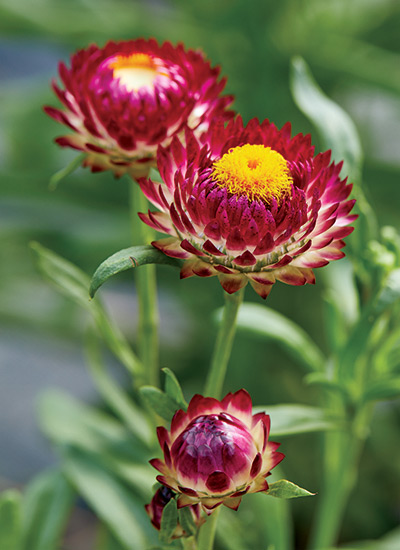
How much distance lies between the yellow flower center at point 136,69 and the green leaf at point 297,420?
257mm

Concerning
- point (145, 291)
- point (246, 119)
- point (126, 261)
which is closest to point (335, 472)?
point (145, 291)

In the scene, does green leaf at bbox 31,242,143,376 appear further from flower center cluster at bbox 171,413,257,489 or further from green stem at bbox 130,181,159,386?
flower center cluster at bbox 171,413,257,489

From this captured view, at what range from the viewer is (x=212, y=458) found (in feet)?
1.28

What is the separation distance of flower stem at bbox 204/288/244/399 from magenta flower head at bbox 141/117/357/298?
33 mm

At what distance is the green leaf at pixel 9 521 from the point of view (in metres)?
0.65

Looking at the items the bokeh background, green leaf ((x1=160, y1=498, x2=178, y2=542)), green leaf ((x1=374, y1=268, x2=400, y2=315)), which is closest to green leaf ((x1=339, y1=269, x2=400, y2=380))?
green leaf ((x1=374, y1=268, x2=400, y2=315))

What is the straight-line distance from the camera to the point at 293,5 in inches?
47.9

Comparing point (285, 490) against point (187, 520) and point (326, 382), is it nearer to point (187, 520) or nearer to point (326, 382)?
point (187, 520)

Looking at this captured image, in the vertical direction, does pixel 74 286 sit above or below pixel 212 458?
above

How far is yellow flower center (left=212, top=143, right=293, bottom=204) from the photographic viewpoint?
16.3 inches

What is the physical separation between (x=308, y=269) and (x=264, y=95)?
33.2 inches

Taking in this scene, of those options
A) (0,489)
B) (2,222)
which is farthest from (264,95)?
(0,489)

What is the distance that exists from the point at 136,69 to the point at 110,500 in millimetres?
395

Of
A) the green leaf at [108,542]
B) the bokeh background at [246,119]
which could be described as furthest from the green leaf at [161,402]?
the bokeh background at [246,119]
